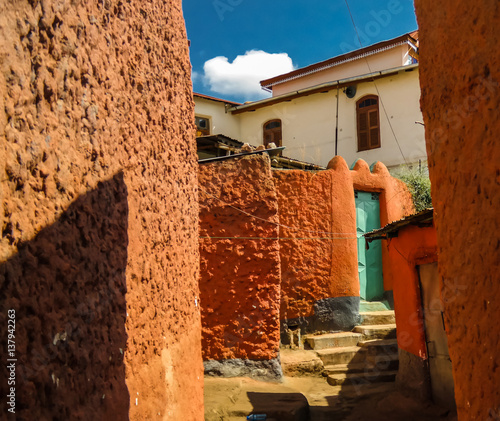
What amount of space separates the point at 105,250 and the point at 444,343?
647cm

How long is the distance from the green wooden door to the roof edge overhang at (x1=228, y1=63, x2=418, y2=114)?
4.52 meters

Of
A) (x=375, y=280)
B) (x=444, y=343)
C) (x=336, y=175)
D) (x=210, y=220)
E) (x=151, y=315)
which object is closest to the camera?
(x=151, y=315)

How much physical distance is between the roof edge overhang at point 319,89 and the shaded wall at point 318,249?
500 centimetres

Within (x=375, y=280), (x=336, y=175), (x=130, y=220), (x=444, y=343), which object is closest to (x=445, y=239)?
(x=130, y=220)

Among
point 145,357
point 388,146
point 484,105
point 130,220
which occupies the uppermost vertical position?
point 388,146

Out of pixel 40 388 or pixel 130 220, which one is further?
pixel 130 220

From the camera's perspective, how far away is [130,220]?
2.47 m

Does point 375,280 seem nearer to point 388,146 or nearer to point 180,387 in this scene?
point 388,146

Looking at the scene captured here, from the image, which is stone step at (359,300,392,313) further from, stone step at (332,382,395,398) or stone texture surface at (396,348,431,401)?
stone texture surface at (396,348,431,401)

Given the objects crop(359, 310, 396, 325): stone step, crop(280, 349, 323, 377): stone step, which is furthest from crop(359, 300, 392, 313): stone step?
crop(280, 349, 323, 377): stone step

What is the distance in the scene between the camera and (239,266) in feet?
26.3

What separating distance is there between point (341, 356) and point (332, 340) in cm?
48

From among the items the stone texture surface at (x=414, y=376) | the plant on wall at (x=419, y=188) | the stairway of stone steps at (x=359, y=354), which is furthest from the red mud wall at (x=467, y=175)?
the plant on wall at (x=419, y=188)

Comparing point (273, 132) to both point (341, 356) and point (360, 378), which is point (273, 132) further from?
point (360, 378)
